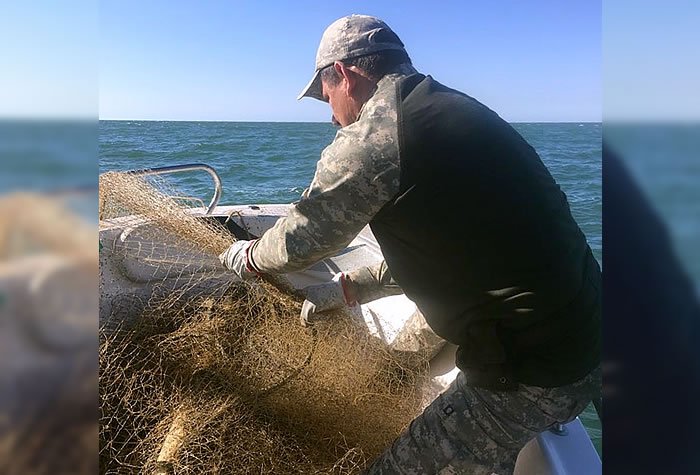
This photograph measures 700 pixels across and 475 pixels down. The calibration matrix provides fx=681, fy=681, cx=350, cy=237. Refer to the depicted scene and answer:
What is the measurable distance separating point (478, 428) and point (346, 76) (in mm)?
1341

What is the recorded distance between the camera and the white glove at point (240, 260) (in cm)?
281

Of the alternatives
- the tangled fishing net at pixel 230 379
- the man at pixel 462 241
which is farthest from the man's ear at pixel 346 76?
the tangled fishing net at pixel 230 379

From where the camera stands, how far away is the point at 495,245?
2.18 metres

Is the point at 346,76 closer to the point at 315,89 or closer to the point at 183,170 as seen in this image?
the point at 315,89

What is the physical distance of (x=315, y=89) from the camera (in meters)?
2.71

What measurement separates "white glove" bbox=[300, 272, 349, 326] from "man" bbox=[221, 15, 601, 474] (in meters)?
0.61

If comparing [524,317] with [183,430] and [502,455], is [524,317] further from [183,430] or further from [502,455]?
[183,430]

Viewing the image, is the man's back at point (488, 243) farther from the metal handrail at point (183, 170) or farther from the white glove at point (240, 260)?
the metal handrail at point (183, 170)

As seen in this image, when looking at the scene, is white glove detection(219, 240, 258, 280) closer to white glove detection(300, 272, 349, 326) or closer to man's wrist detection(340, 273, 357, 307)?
white glove detection(300, 272, 349, 326)

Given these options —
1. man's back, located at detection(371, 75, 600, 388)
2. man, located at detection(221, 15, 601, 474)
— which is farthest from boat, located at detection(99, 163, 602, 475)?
man's back, located at detection(371, 75, 600, 388)

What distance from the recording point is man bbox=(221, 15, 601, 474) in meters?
2.16
